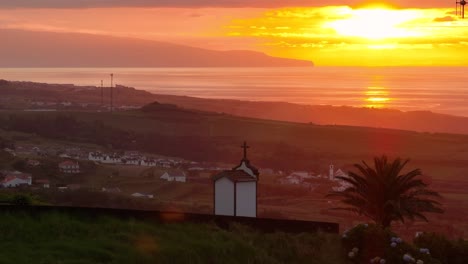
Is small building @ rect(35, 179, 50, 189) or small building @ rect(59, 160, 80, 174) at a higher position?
small building @ rect(59, 160, 80, 174)

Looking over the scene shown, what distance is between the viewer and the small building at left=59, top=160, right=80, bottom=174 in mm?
41750

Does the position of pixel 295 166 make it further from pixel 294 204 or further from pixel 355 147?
pixel 294 204

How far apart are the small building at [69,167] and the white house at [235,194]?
87.9 feet

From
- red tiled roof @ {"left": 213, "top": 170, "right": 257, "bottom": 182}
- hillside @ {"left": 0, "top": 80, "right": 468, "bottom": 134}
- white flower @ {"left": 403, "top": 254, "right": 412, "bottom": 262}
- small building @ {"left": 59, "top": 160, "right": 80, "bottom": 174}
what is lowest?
white flower @ {"left": 403, "top": 254, "right": 412, "bottom": 262}

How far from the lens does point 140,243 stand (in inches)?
473

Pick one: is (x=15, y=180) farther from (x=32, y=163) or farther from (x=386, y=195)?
(x=386, y=195)

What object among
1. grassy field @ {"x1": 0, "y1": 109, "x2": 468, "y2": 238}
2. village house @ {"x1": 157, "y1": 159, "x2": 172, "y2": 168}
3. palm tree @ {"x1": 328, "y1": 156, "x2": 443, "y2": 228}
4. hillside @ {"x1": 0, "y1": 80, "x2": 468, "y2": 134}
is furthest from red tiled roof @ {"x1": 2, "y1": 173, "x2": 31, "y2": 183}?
hillside @ {"x1": 0, "y1": 80, "x2": 468, "y2": 134}

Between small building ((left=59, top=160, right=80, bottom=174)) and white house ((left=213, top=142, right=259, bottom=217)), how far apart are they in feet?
87.9

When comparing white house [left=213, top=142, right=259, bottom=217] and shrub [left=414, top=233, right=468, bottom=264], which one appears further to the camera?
white house [left=213, top=142, right=259, bottom=217]

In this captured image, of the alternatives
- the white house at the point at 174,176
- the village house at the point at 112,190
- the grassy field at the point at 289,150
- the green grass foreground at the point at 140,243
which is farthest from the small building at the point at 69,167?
the green grass foreground at the point at 140,243

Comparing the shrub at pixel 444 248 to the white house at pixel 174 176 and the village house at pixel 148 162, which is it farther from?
the village house at pixel 148 162

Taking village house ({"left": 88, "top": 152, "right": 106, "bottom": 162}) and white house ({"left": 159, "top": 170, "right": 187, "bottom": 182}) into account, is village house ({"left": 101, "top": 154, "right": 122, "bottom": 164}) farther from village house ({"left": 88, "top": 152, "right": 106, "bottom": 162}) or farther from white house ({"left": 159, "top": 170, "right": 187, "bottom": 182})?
white house ({"left": 159, "top": 170, "right": 187, "bottom": 182})

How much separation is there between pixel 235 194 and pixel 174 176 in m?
26.8

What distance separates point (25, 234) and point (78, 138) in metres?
50.7
